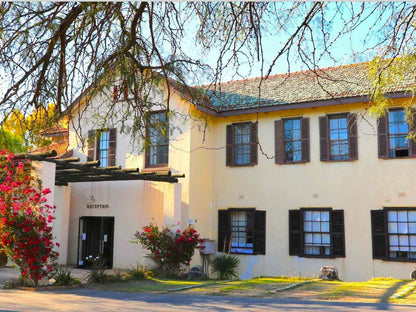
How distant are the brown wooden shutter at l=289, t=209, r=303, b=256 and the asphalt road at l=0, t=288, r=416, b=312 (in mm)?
7042

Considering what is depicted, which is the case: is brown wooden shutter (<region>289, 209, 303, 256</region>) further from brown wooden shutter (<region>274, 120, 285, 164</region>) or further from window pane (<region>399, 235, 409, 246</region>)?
window pane (<region>399, 235, 409, 246</region>)

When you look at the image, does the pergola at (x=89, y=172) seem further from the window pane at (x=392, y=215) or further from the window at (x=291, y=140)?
the window pane at (x=392, y=215)

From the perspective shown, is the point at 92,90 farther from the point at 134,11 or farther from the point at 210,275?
the point at 210,275

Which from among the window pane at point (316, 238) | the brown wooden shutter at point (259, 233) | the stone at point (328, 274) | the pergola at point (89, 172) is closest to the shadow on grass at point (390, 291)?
the stone at point (328, 274)

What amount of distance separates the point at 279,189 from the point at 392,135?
4295 millimetres

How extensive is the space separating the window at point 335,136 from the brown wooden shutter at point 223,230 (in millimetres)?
4256

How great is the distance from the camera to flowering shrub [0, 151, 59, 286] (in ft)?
41.2

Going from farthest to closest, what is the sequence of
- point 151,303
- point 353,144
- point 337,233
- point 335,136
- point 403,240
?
1. point 335,136
2. point 353,144
3. point 337,233
4. point 403,240
5. point 151,303

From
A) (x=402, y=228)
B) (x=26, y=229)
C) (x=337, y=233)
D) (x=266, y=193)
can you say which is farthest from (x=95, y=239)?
(x=402, y=228)

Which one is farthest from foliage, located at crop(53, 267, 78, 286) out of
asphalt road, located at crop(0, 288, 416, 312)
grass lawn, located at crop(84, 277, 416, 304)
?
asphalt road, located at crop(0, 288, 416, 312)

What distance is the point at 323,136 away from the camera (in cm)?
1786

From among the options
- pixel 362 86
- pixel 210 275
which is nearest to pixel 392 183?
pixel 362 86

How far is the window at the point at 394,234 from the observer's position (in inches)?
636

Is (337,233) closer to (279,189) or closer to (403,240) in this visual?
(403,240)
